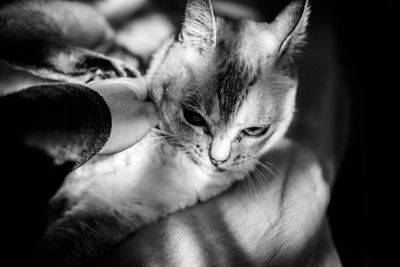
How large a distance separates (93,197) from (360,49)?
1412mm

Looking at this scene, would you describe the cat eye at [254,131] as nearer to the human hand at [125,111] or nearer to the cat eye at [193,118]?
the cat eye at [193,118]

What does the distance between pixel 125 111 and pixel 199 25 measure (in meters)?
0.37

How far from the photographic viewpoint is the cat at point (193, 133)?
1.02 metres

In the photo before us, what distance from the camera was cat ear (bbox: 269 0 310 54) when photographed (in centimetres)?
100

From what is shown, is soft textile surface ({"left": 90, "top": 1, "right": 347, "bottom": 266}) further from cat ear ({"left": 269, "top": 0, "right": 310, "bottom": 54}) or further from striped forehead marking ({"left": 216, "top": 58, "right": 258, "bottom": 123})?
cat ear ({"left": 269, "top": 0, "right": 310, "bottom": 54})

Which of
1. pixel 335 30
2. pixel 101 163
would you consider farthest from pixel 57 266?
pixel 335 30

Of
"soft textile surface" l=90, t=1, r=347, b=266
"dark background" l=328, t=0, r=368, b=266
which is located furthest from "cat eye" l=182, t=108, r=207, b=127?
"dark background" l=328, t=0, r=368, b=266

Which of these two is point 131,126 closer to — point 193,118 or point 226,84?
point 193,118

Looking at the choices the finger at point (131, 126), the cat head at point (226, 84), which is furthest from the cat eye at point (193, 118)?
the finger at point (131, 126)

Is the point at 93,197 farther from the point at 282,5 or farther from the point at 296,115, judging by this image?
the point at 282,5

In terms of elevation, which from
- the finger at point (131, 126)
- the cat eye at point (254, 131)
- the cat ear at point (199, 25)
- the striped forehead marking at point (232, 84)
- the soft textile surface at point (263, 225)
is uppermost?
the cat ear at point (199, 25)

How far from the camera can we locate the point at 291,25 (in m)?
1.04

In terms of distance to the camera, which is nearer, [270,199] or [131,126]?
[131,126]

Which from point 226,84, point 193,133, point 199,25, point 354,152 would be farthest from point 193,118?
point 354,152
